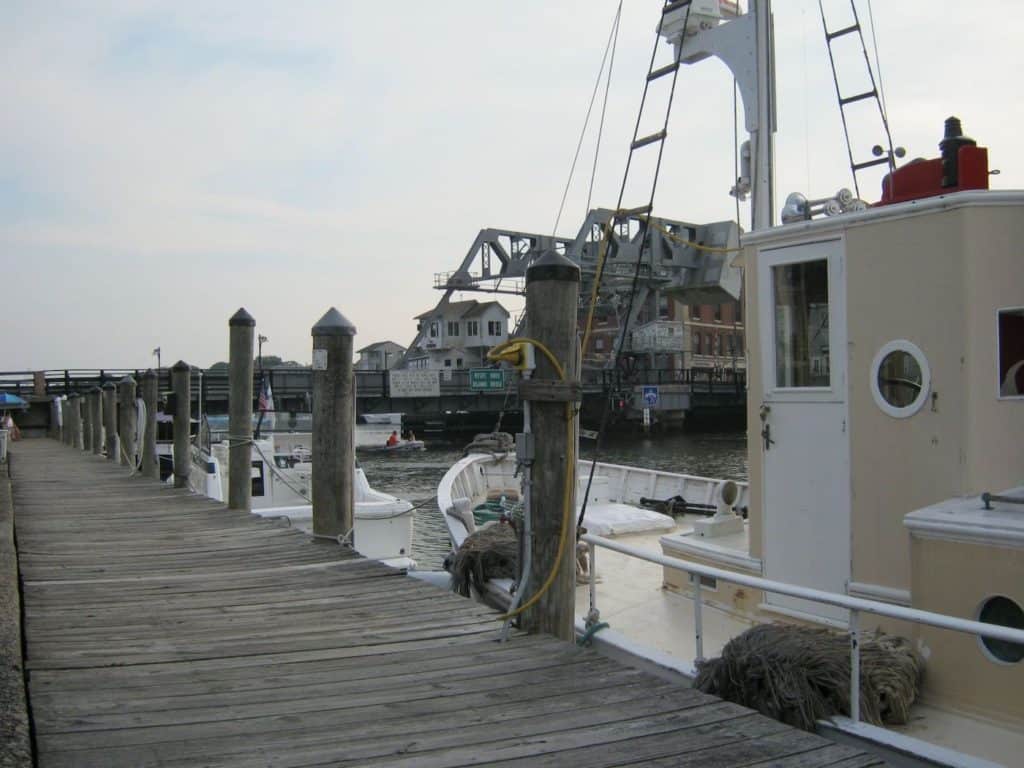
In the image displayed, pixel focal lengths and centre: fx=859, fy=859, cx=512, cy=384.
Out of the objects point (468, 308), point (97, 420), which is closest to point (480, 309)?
point (468, 308)

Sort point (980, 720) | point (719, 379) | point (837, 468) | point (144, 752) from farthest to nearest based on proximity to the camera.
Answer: point (719, 379), point (837, 468), point (980, 720), point (144, 752)

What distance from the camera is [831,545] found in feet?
18.4

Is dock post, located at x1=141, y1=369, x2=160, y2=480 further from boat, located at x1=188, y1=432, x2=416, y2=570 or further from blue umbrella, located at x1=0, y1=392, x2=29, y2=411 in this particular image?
blue umbrella, located at x1=0, y1=392, x2=29, y2=411

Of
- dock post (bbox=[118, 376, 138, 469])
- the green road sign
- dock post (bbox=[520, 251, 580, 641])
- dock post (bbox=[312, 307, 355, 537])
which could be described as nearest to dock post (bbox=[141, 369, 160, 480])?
dock post (bbox=[118, 376, 138, 469])

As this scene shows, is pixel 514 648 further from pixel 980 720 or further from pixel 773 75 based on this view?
pixel 773 75

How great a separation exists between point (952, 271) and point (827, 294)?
2.84 ft

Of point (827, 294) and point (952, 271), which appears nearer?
point (952, 271)

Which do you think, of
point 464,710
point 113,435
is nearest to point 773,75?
point 464,710

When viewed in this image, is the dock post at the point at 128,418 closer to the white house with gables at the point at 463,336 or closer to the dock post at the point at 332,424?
the dock post at the point at 332,424

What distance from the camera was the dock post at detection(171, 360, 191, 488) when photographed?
12094 millimetres

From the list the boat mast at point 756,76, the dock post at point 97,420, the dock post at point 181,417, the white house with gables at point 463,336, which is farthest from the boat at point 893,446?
the white house with gables at point 463,336

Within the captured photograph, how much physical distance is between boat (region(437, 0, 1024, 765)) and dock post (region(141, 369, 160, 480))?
9140mm

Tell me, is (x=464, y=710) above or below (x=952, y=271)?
below

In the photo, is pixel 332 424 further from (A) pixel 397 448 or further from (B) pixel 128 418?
(A) pixel 397 448
